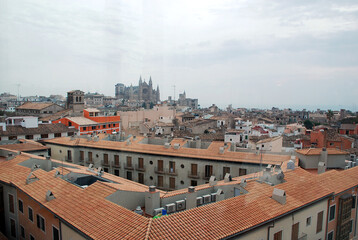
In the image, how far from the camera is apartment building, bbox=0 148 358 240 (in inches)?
173

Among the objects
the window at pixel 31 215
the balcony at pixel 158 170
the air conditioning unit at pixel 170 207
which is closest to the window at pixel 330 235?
the air conditioning unit at pixel 170 207

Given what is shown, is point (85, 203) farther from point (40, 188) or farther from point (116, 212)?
point (40, 188)

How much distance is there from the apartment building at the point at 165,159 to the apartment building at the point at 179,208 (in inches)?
95.9

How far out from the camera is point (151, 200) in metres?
5.60

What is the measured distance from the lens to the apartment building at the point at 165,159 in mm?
10086

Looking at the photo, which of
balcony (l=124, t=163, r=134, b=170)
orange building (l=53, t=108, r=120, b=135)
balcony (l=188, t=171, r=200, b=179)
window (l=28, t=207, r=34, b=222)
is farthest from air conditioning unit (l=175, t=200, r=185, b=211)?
orange building (l=53, t=108, r=120, b=135)

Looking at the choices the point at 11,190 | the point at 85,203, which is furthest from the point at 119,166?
the point at 85,203

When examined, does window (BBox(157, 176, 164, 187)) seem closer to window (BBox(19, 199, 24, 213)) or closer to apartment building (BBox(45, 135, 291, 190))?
apartment building (BBox(45, 135, 291, 190))

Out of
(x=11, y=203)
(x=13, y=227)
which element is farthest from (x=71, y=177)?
(x=13, y=227)

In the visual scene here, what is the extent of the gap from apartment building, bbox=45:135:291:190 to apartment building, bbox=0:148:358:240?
244cm

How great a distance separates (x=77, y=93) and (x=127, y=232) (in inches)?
1196

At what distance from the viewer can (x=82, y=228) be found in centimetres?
446

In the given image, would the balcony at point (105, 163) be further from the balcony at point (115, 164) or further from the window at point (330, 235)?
the window at point (330, 235)

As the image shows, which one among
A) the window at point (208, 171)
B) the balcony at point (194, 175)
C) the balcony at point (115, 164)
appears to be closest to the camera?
the window at point (208, 171)
